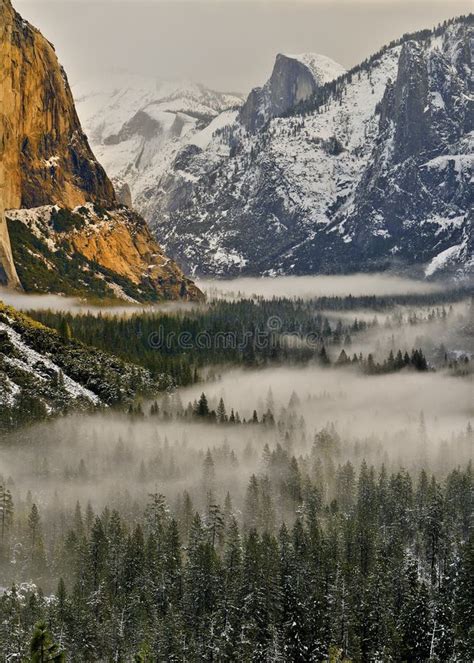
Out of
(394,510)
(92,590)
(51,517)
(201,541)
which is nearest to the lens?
(92,590)

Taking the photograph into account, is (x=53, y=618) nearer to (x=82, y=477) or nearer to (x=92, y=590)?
(x=92, y=590)

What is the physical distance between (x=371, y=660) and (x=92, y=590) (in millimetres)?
39616

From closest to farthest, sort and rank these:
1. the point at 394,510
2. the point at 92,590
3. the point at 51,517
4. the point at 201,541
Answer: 1. the point at 92,590
2. the point at 201,541
3. the point at 51,517
4. the point at 394,510

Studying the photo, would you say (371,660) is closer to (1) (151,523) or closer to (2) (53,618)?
(2) (53,618)

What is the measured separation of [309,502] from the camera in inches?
7810

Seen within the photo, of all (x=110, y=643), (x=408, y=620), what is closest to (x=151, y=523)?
(x=110, y=643)

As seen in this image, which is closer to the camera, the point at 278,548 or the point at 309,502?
the point at 278,548

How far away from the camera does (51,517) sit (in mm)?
178750

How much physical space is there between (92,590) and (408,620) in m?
42.7

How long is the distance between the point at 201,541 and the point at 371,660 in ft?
114

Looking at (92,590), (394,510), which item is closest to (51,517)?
(92,590)

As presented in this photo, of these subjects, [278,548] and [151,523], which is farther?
[151,523]

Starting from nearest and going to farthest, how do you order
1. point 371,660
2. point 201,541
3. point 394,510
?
point 371,660
point 201,541
point 394,510

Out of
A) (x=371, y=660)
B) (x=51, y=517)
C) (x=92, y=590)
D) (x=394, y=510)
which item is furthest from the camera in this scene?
(x=394, y=510)
